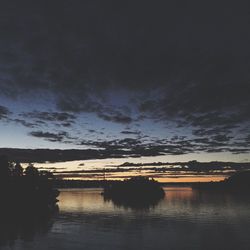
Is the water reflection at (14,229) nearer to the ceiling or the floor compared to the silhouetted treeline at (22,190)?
nearer to the floor

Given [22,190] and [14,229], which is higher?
[22,190]

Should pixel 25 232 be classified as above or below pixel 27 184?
below

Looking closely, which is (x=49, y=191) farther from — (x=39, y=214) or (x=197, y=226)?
(x=197, y=226)

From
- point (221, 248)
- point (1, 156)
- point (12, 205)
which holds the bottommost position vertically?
point (221, 248)

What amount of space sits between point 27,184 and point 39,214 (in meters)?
19.6

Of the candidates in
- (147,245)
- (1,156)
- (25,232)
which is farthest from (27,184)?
(147,245)

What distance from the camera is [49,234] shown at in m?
100

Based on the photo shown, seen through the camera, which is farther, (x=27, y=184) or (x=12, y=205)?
(x=27, y=184)

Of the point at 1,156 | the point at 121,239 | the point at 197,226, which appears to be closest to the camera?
the point at 121,239

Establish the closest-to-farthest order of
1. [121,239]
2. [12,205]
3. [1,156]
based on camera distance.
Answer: [121,239]
[12,205]
[1,156]

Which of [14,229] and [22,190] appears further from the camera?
[22,190]

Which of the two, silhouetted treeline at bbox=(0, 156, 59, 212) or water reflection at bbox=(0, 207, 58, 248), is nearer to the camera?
water reflection at bbox=(0, 207, 58, 248)

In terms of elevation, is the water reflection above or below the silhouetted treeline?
below

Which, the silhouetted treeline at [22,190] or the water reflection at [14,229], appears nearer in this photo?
the water reflection at [14,229]
